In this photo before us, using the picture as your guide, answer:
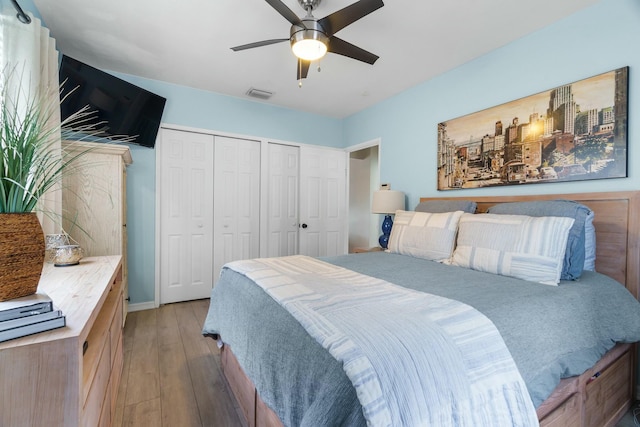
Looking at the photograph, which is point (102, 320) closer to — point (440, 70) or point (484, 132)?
point (484, 132)

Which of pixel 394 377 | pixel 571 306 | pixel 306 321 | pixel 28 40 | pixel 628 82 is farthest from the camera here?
pixel 628 82

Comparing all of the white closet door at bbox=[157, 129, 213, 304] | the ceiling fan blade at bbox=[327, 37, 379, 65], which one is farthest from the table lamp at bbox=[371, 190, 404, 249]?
the white closet door at bbox=[157, 129, 213, 304]

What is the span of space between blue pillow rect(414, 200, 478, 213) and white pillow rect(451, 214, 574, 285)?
496 mm

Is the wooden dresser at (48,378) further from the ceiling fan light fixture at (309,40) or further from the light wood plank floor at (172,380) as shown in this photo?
the ceiling fan light fixture at (309,40)

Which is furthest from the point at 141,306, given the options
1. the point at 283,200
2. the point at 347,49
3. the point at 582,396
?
the point at 582,396

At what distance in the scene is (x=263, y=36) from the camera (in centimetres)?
238

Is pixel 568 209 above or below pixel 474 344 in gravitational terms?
above

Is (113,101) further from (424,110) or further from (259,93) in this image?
(424,110)

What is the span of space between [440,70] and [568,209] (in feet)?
6.22

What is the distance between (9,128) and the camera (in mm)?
859

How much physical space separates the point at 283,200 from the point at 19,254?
10.5 ft

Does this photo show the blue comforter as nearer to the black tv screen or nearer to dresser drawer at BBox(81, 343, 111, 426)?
dresser drawer at BBox(81, 343, 111, 426)

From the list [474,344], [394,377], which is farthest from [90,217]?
[474,344]

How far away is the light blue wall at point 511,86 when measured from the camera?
183 cm
